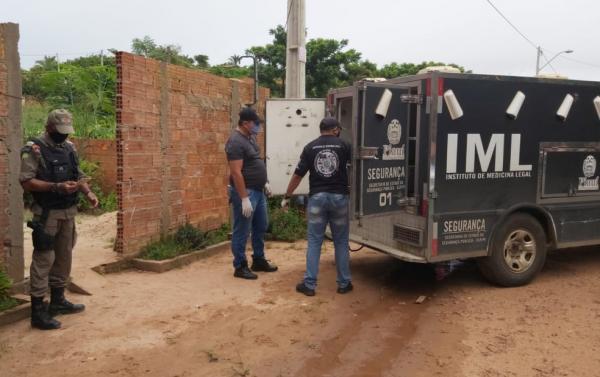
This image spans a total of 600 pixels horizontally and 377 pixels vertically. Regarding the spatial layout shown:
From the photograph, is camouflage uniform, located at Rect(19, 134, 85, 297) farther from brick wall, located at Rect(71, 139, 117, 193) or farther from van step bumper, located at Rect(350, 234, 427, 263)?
brick wall, located at Rect(71, 139, 117, 193)

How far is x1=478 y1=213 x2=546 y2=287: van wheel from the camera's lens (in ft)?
19.6

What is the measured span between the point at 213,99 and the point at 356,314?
428 centimetres

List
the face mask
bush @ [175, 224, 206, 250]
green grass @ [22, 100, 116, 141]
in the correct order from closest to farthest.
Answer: the face mask → bush @ [175, 224, 206, 250] → green grass @ [22, 100, 116, 141]

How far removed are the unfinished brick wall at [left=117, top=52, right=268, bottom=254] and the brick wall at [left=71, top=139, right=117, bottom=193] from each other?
3439 millimetres

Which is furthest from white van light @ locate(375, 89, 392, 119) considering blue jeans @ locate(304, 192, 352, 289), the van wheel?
the van wheel

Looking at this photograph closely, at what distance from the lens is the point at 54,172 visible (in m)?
4.66

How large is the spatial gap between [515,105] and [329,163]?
2128mm

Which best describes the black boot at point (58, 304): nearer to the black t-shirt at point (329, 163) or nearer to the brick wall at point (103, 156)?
the black t-shirt at point (329, 163)

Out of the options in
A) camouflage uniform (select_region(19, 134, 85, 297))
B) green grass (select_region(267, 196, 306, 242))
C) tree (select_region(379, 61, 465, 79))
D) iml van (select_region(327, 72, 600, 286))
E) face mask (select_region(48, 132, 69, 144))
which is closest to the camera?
camouflage uniform (select_region(19, 134, 85, 297))

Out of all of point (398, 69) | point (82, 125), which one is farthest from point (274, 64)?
point (82, 125)

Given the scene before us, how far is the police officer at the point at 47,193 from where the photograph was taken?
15.0ft

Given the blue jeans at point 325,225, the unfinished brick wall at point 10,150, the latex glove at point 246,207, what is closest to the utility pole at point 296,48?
the latex glove at point 246,207

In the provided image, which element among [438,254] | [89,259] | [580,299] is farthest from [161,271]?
[580,299]

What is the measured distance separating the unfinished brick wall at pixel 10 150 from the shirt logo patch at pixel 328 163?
2.89m
